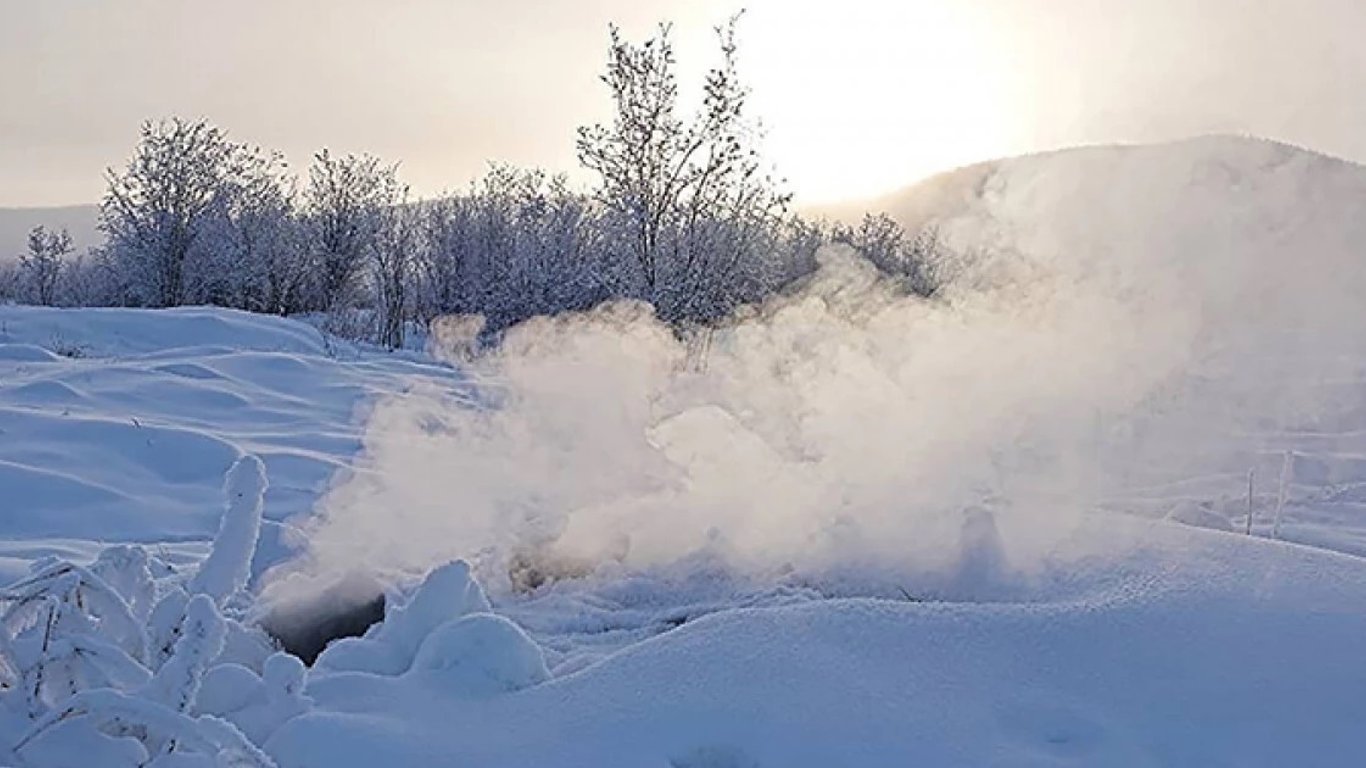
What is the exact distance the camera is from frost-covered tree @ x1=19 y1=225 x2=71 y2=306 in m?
41.0

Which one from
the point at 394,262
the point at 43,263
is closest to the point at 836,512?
the point at 394,262

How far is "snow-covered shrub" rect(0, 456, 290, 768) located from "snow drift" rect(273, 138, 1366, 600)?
1.09m

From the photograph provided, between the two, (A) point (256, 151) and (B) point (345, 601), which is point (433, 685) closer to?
(B) point (345, 601)

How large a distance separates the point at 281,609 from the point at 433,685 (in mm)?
1114

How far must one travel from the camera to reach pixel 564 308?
22141 mm

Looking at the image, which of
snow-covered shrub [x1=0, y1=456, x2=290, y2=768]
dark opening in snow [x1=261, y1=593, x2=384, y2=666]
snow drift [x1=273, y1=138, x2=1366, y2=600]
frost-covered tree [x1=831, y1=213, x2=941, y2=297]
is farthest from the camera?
frost-covered tree [x1=831, y1=213, x2=941, y2=297]

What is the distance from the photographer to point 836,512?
379 cm

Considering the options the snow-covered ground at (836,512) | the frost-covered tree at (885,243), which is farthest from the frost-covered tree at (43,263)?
the snow-covered ground at (836,512)

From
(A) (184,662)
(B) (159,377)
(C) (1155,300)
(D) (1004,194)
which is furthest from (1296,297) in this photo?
(A) (184,662)

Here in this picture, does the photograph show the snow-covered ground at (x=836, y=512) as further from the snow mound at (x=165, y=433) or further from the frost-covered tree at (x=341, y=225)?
the frost-covered tree at (x=341, y=225)

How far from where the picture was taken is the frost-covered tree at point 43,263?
1615 inches

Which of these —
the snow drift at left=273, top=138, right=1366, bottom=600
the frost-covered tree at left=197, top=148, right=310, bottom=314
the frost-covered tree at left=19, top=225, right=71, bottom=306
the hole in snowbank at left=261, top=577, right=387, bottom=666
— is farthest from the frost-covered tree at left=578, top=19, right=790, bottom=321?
the frost-covered tree at left=19, top=225, right=71, bottom=306

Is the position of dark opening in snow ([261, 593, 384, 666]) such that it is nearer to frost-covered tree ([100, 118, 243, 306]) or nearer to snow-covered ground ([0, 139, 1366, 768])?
snow-covered ground ([0, 139, 1366, 768])

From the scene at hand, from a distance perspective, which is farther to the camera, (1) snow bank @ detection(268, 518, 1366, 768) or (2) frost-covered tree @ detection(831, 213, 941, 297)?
(2) frost-covered tree @ detection(831, 213, 941, 297)
